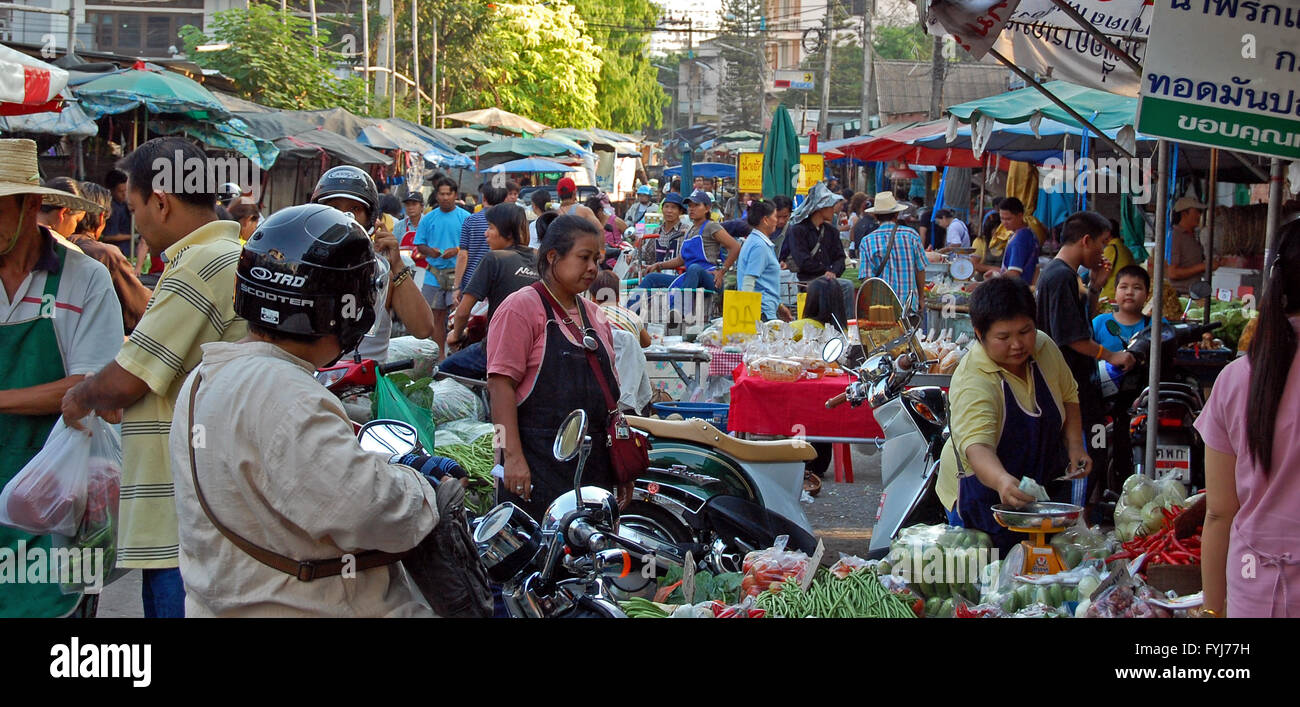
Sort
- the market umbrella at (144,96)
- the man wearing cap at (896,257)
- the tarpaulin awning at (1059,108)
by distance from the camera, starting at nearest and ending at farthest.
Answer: the tarpaulin awning at (1059,108) → the man wearing cap at (896,257) → the market umbrella at (144,96)

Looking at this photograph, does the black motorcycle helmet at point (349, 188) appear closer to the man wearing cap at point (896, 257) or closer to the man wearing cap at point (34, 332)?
the man wearing cap at point (34, 332)

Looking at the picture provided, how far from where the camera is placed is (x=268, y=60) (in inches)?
816

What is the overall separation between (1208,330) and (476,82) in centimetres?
3603

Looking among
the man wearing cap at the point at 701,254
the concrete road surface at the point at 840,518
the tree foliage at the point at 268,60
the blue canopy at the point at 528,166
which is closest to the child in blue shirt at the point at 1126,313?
the concrete road surface at the point at 840,518

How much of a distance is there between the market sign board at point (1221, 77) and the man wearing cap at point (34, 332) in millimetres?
3589

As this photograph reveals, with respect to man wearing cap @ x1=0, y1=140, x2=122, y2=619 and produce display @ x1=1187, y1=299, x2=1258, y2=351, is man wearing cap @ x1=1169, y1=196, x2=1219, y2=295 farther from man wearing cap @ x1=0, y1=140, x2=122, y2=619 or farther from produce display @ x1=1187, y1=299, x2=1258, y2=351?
man wearing cap @ x1=0, y1=140, x2=122, y2=619

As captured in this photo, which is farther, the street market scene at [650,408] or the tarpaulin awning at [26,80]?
the tarpaulin awning at [26,80]

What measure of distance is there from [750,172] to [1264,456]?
19726 millimetres

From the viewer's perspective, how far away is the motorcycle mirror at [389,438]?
2.56 m

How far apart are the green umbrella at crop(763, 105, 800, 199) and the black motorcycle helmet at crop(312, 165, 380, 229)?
14126mm

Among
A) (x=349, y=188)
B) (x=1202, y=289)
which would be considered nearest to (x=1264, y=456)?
(x=349, y=188)

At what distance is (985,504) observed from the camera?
175 inches
